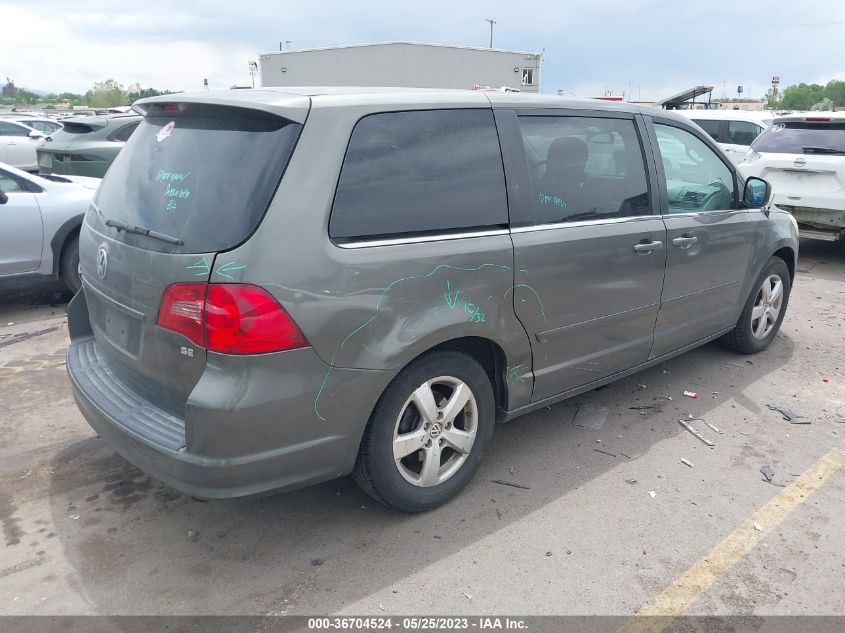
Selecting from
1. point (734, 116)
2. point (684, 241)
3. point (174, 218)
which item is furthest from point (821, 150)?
point (174, 218)

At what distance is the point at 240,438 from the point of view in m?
2.48

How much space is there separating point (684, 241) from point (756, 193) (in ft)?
3.43

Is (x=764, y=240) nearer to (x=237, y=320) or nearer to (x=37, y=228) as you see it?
(x=237, y=320)

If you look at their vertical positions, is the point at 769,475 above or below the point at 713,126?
below

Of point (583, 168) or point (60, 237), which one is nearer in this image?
point (583, 168)

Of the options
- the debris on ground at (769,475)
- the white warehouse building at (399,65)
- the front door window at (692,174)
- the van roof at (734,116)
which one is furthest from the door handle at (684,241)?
the white warehouse building at (399,65)

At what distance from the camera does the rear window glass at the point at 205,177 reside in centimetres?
252

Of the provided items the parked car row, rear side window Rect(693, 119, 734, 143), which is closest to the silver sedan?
the parked car row

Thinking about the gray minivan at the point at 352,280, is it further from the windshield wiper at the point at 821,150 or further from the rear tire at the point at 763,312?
the windshield wiper at the point at 821,150

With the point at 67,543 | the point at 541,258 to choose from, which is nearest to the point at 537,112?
the point at 541,258

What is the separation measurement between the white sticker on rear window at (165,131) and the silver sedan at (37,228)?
387 cm

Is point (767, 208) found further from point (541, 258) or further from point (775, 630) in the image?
point (775, 630)

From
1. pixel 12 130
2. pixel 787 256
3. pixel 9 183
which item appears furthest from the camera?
pixel 12 130

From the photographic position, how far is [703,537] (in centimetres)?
304
